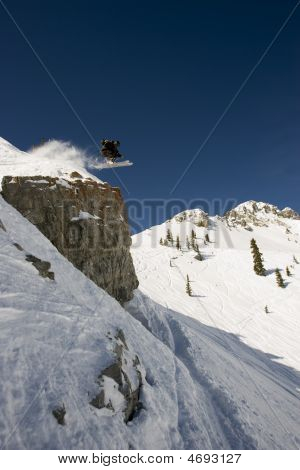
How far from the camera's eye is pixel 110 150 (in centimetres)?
2202

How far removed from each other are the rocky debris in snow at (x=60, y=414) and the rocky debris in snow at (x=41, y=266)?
513cm

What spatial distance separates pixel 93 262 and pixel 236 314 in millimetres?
33568

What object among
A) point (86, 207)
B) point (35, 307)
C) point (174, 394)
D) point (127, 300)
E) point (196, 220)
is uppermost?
point (196, 220)

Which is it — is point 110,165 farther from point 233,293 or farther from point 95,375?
point 233,293

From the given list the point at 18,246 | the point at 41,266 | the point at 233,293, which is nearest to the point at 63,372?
the point at 41,266

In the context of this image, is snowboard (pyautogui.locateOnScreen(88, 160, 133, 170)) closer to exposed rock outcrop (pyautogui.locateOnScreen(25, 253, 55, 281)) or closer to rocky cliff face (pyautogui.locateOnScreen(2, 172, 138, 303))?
rocky cliff face (pyautogui.locateOnScreen(2, 172, 138, 303))

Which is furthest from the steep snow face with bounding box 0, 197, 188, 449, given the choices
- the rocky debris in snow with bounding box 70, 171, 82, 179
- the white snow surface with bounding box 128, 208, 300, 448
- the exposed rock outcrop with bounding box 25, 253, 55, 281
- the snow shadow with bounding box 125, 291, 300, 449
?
the rocky debris in snow with bounding box 70, 171, 82, 179

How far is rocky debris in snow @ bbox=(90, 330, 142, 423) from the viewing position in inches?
274

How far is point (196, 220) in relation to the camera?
192875 millimetres

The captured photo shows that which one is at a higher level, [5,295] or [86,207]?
[86,207]

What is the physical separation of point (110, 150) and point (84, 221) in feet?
20.9
